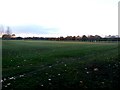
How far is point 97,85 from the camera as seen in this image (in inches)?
636

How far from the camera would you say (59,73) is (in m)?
20.1

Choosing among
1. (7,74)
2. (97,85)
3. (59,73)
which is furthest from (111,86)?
(7,74)

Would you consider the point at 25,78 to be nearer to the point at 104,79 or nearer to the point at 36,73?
the point at 36,73

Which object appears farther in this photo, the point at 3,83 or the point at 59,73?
the point at 59,73

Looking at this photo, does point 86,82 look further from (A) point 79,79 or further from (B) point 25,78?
(B) point 25,78

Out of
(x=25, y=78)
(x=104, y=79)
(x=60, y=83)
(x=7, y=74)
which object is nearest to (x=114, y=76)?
(x=104, y=79)

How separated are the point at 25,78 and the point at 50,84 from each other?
230cm

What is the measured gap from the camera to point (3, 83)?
16.2m

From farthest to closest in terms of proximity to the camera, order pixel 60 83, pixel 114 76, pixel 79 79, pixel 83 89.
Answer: pixel 114 76
pixel 79 79
pixel 60 83
pixel 83 89

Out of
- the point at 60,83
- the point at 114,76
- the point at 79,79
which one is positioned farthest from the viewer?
the point at 114,76

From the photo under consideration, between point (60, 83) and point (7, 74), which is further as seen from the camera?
point (7, 74)

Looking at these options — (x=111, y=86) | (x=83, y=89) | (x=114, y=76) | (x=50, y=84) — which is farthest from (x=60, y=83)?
(x=114, y=76)

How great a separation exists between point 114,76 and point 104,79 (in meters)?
1.41

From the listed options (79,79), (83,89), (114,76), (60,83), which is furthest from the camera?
(114,76)
